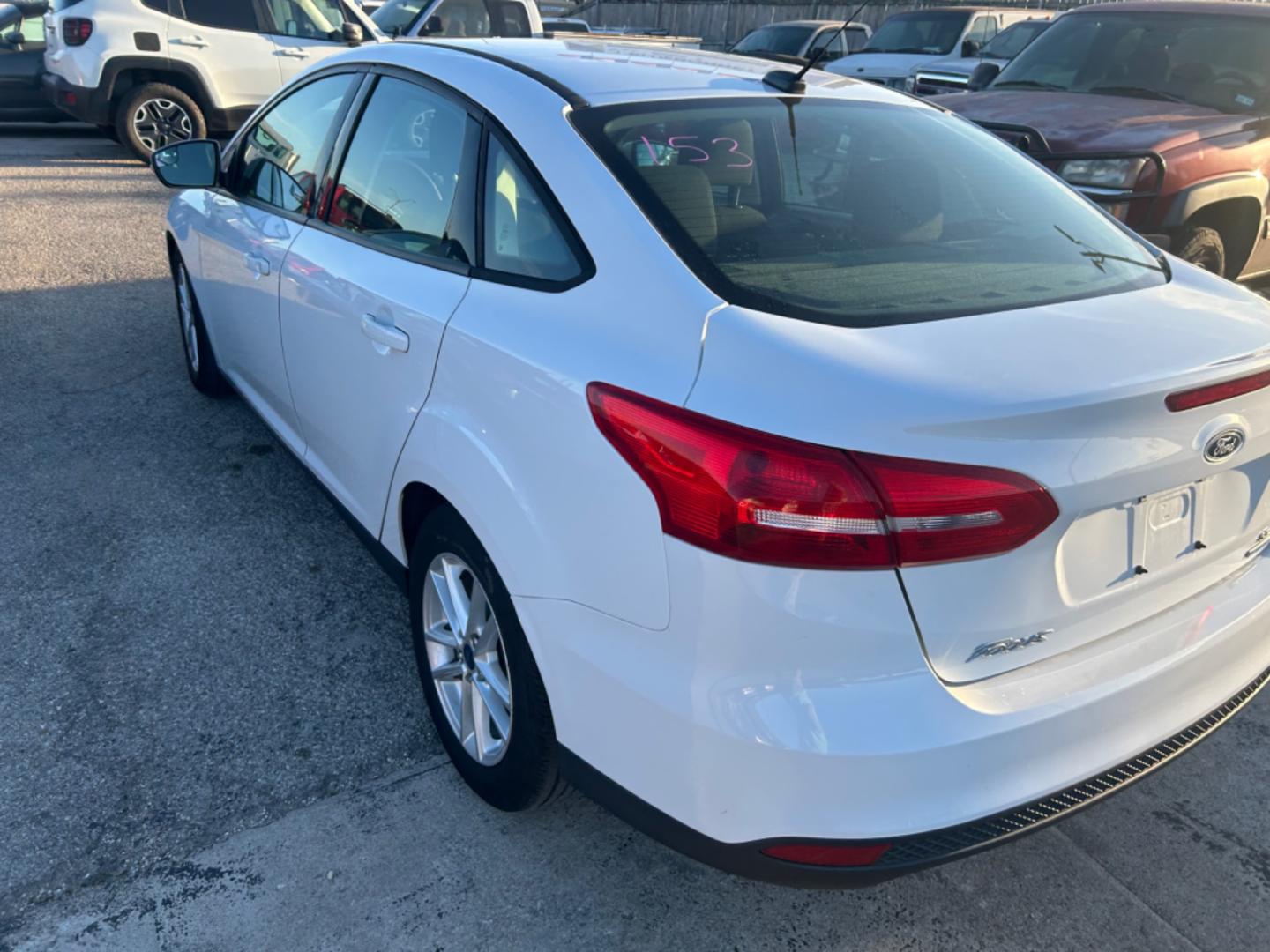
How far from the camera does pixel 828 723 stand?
1664mm

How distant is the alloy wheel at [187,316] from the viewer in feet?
15.6

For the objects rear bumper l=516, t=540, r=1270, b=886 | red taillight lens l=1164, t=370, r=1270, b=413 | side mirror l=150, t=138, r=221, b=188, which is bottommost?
rear bumper l=516, t=540, r=1270, b=886

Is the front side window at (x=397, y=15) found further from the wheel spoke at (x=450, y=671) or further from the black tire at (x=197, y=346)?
the wheel spoke at (x=450, y=671)

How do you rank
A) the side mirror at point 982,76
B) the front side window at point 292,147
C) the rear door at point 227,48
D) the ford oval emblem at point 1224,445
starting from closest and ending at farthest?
the ford oval emblem at point 1224,445 < the front side window at point 292,147 < the side mirror at point 982,76 < the rear door at point 227,48

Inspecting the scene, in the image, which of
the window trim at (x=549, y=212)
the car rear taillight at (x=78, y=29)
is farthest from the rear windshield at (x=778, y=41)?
the window trim at (x=549, y=212)

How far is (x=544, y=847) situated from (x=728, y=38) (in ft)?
89.7

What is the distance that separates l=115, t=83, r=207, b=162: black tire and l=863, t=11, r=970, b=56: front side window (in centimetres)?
881

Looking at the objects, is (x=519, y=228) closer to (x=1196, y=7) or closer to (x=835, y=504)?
(x=835, y=504)

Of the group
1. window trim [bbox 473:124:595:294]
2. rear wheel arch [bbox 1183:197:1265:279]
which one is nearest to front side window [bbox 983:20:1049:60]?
rear wheel arch [bbox 1183:197:1265:279]

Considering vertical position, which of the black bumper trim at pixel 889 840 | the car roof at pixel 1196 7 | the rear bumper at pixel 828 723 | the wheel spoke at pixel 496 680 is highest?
the car roof at pixel 1196 7

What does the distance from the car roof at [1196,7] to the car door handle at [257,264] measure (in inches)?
224

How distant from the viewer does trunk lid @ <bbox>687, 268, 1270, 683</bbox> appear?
65.0 inches

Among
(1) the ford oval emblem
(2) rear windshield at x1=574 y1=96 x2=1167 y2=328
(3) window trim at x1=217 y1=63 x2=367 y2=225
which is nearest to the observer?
(1) the ford oval emblem

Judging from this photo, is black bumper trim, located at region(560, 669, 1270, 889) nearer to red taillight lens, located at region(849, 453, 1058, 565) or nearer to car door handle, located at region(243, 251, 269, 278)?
red taillight lens, located at region(849, 453, 1058, 565)
